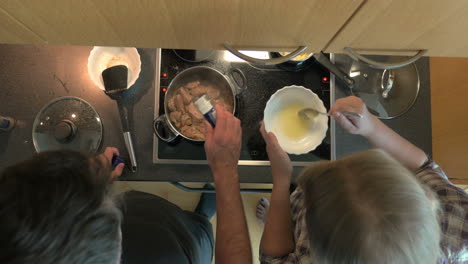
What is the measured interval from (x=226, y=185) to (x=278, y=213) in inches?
7.2

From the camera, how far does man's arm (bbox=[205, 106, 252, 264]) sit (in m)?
0.69

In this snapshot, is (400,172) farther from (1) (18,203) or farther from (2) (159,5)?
(1) (18,203)

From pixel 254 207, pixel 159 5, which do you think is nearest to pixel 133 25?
pixel 159 5

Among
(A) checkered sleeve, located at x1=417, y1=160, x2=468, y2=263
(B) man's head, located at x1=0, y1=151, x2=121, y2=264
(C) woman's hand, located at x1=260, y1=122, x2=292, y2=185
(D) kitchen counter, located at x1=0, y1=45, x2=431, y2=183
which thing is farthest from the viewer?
(D) kitchen counter, located at x1=0, y1=45, x2=431, y2=183

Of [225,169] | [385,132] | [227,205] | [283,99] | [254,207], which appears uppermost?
[283,99]

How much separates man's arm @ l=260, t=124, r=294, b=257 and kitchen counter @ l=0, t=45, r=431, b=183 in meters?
0.11

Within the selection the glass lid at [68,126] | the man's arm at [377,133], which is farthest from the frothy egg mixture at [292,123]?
the glass lid at [68,126]

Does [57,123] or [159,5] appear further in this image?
[57,123]

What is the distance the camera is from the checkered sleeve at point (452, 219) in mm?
639

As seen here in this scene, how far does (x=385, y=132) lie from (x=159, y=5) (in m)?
0.75

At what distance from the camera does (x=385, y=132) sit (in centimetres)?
79

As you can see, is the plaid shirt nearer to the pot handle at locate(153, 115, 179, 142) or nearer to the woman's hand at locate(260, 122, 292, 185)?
the woman's hand at locate(260, 122, 292, 185)

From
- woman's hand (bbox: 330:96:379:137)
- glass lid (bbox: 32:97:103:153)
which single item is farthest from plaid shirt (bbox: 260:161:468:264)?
glass lid (bbox: 32:97:103:153)

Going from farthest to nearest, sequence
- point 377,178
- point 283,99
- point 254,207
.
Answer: point 254,207 < point 283,99 < point 377,178
